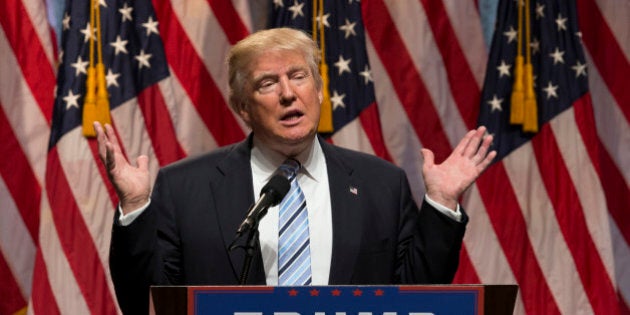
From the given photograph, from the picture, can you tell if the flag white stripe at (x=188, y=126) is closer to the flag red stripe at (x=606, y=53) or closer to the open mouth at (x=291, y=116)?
the flag red stripe at (x=606, y=53)

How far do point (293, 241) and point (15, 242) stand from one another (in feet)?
7.84

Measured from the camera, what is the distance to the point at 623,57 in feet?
16.5

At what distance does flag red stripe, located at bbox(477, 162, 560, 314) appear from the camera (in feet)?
15.9

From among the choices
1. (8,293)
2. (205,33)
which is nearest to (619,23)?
(205,33)

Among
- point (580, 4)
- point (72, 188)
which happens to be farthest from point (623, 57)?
point (72, 188)

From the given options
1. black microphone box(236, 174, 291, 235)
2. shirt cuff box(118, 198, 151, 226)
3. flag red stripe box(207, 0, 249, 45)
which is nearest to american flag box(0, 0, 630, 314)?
flag red stripe box(207, 0, 249, 45)

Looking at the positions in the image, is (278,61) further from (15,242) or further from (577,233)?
(577,233)

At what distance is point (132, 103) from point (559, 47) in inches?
75.8

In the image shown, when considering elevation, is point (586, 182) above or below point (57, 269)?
below

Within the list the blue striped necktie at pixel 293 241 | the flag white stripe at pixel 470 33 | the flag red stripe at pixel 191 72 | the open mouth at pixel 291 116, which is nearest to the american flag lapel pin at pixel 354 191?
the blue striped necktie at pixel 293 241

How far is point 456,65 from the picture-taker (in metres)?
5.08

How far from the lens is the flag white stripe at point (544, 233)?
4.80m

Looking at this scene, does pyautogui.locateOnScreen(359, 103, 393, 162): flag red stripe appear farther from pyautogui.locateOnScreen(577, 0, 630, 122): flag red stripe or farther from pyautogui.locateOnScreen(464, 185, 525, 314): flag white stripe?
pyautogui.locateOnScreen(577, 0, 630, 122): flag red stripe

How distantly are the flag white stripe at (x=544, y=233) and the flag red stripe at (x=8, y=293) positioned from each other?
7.43 feet
